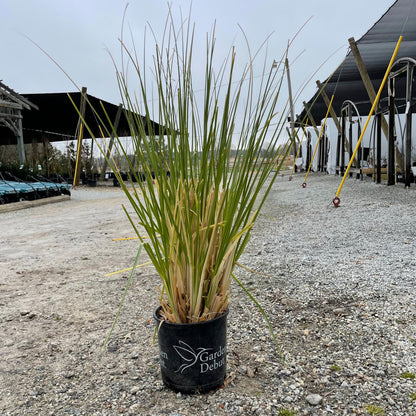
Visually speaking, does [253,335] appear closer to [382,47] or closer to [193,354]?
[193,354]

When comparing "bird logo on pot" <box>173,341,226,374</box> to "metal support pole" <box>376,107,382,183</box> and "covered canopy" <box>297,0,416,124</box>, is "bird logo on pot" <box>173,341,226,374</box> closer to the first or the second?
"covered canopy" <box>297,0,416,124</box>

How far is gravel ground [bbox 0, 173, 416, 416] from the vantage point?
1188 mm

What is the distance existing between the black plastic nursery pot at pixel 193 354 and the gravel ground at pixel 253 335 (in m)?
0.05

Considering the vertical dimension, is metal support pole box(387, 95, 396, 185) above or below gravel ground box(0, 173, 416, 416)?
above

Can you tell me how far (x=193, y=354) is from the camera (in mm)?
1172

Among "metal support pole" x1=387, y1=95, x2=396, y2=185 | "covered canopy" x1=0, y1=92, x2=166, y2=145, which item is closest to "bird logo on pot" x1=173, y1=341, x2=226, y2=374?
"metal support pole" x1=387, y1=95, x2=396, y2=185

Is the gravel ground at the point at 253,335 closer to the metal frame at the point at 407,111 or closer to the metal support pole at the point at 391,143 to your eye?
the metal frame at the point at 407,111

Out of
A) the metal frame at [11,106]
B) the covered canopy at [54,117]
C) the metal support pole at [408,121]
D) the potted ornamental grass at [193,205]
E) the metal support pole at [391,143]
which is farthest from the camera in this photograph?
the covered canopy at [54,117]

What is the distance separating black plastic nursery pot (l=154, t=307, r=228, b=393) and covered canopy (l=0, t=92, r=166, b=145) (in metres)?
8.50

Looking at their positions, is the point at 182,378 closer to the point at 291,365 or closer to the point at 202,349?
the point at 202,349

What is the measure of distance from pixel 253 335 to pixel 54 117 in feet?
42.4

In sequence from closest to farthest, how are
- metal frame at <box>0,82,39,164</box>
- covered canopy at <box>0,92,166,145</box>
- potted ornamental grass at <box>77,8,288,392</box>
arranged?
1. potted ornamental grass at <box>77,8,288,392</box>
2. metal frame at <box>0,82,39,164</box>
3. covered canopy at <box>0,92,166,145</box>

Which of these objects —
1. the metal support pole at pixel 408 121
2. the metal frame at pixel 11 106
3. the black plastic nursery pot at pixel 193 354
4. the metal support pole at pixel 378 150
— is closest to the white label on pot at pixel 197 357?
the black plastic nursery pot at pixel 193 354

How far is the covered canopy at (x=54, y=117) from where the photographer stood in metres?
11.0
